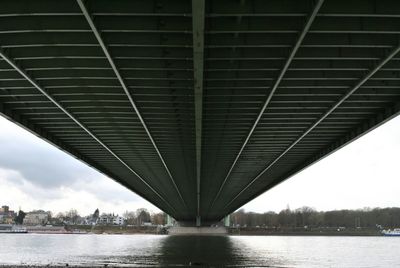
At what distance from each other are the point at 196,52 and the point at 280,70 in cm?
431

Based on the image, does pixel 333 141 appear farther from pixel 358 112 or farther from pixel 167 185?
pixel 167 185

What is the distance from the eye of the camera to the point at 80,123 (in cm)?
2920

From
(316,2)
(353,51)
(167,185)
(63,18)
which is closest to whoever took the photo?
(316,2)

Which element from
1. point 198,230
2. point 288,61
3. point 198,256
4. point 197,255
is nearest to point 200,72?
point 288,61

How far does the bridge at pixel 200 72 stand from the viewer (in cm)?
1448

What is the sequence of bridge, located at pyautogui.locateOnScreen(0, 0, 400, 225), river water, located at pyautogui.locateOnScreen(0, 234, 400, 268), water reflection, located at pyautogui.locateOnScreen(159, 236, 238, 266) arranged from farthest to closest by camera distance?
1. water reflection, located at pyautogui.locateOnScreen(159, 236, 238, 266)
2. river water, located at pyautogui.locateOnScreen(0, 234, 400, 268)
3. bridge, located at pyautogui.locateOnScreen(0, 0, 400, 225)

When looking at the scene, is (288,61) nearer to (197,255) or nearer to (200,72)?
(200,72)

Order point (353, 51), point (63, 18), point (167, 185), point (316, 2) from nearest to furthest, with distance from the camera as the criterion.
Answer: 1. point (316, 2)
2. point (63, 18)
3. point (353, 51)
4. point (167, 185)

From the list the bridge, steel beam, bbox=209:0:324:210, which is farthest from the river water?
steel beam, bbox=209:0:324:210

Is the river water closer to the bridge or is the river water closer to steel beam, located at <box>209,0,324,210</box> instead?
the bridge

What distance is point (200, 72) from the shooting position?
18.3m

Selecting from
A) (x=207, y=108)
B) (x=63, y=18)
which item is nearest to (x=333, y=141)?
(x=207, y=108)

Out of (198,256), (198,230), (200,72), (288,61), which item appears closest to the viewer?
(288,61)

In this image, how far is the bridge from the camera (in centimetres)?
1448
